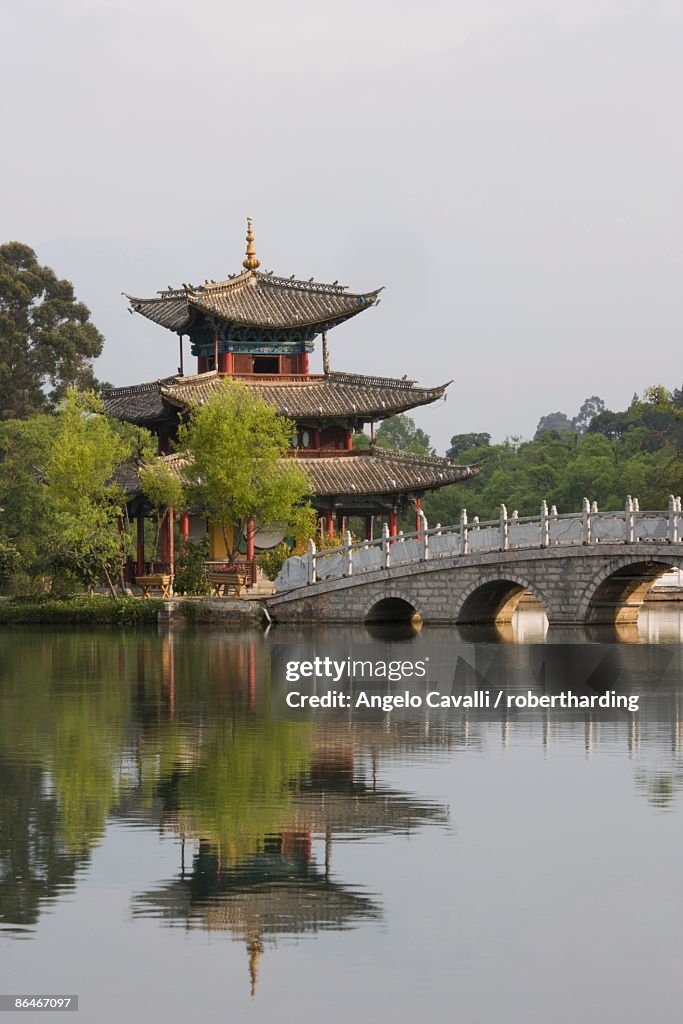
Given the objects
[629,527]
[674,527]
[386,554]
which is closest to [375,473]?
[386,554]

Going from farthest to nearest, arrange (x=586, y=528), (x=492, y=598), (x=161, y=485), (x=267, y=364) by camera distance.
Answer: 1. (x=267, y=364)
2. (x=161, y=485)
3. (x=492, y=598)
4. (x=586, y=528)

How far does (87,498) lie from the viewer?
142 feet

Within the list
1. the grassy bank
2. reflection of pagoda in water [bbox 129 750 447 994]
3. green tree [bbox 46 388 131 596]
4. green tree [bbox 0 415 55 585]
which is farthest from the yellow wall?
reflection of pagoda in water [bbox 129 750 447 994]

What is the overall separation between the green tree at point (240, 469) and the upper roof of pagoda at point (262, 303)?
5.99 meters

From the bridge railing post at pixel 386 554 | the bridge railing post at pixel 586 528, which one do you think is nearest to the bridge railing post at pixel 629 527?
the bridge railing post at pixel 586 528

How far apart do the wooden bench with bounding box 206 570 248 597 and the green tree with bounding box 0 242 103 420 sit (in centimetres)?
3465

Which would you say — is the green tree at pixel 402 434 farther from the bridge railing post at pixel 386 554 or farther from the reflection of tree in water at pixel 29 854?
the reflection of tree in water at pixel 29 854

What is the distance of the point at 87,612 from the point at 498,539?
10.0 metres

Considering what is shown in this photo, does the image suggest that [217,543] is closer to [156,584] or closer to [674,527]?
[156,584]

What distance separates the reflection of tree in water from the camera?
440 inches

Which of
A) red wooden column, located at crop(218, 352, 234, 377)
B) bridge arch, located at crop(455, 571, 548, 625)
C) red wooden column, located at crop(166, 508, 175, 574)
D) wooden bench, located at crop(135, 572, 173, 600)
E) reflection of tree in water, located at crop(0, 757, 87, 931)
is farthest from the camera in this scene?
red wooden column, located at crop(218, 352, 234, 377)

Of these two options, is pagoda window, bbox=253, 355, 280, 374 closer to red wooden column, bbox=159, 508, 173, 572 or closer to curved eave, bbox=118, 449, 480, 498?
curved eave, bbox=118, 449, 480, 498

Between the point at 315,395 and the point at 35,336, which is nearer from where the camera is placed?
the point at 315,395

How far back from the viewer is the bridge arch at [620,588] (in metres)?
35.8
